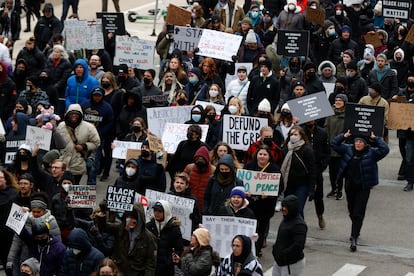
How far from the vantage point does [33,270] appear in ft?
46.5

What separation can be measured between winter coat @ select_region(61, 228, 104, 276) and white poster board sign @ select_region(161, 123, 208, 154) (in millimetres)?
5334

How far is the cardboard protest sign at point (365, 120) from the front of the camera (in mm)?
18281

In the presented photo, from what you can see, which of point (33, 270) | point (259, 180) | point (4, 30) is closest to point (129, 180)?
point (259, 180)

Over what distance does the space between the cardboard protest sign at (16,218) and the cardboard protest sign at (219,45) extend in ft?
30.7

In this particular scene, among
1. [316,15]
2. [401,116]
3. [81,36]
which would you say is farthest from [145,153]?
[316,15]

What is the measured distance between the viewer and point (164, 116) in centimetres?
2034

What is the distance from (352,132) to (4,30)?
13.3 metres

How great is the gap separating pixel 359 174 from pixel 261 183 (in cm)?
139

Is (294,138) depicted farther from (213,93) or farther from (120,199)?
(213,93)

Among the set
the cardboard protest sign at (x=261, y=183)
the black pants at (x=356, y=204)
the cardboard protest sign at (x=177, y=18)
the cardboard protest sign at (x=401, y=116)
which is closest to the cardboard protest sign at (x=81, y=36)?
the cardboard protest sign at (x=177, y=18)

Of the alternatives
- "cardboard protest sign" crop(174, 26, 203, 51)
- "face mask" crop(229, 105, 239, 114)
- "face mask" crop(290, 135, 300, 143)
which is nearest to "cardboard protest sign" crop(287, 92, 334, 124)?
"face mask" crop(229, 105, 239, 114)

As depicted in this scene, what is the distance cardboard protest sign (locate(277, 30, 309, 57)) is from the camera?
934 inches

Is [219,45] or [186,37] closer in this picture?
[219,45]

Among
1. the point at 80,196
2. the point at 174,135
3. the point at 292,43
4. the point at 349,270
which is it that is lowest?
the point at 349,270
